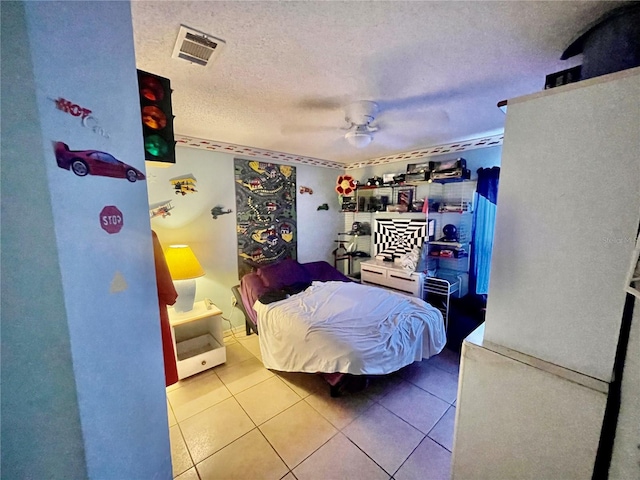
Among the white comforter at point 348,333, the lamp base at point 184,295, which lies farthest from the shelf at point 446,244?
the lamp base at point 184,295

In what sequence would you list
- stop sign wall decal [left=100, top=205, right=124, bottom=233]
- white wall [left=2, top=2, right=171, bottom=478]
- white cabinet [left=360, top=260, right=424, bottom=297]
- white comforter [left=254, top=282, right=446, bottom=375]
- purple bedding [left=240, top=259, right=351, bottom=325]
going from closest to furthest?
white wall [left=2, top=2, right=171, bottom=478]
stop sign wall decal [left=100, top=205, right=124, bottom=233]
white comforter [left=254, top=282, right=446, bottom=375]
purple bedding [left=240, top=259, right=351, bottom=325]
white cabinet [left=360, top=260, right=424, bottom=297]

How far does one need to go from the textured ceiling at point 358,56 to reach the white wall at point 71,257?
488 millimetres

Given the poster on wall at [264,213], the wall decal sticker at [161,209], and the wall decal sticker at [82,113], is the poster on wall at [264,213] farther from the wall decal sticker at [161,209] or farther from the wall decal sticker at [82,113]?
the wall decal sticker at [82,113]

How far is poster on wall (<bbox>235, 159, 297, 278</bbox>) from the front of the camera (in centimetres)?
313

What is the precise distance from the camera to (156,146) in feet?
3.27

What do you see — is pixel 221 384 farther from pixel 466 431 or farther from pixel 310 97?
pixel 310 97

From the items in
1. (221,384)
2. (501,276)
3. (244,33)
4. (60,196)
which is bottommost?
(221,384)

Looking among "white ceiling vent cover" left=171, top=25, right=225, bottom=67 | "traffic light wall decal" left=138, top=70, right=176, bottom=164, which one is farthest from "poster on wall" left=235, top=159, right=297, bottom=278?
"traffic light wall decal" left=138, top=70, right=176, bottom=164

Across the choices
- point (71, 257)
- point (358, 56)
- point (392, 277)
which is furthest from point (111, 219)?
point (392, 277)

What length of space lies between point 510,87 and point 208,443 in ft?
9.99

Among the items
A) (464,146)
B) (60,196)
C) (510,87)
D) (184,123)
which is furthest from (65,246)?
(464,146)

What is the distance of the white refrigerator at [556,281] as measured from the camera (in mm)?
710

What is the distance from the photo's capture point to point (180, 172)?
2611mm

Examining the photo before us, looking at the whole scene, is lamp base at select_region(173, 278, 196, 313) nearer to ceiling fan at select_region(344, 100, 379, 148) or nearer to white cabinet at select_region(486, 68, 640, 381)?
ceiling fan at select_region(344, 100, 379, 148)
